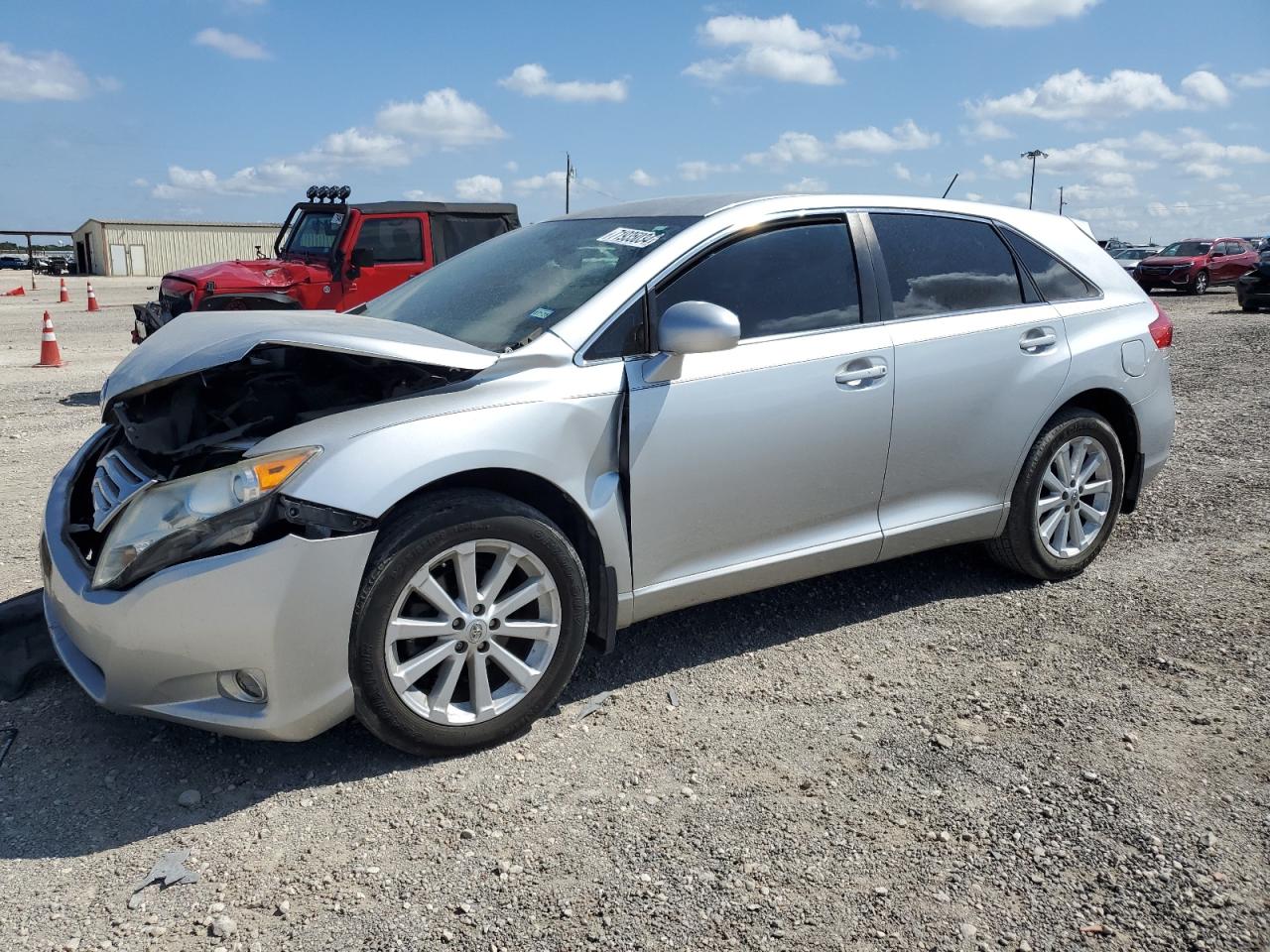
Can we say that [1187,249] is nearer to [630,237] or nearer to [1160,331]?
[1160,331]

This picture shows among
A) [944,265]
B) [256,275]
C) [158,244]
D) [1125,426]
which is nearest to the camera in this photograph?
[944,265]

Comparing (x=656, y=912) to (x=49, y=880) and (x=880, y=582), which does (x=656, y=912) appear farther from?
(x=880, y=582)

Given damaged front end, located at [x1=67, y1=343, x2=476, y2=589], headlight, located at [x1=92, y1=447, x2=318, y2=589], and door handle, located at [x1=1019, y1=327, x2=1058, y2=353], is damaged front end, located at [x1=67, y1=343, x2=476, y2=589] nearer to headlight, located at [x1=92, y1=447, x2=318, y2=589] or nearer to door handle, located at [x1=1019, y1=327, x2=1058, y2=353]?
headlight, located at [x1=92, y1=447, x2=318, y2=589]

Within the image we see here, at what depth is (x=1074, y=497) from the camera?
4.66 meters

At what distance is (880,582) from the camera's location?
188 inches

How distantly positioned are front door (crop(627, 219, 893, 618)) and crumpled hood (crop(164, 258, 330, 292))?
24.3 feet

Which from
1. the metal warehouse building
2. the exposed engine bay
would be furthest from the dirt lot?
the metal warehouse building

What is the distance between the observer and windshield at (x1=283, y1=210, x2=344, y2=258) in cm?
1058

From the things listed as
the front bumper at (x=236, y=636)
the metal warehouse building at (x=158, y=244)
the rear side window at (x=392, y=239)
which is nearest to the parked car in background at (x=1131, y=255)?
the rear side window at (x=392, y=239)

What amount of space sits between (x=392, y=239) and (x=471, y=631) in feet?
26.7

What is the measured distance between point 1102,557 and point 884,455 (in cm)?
182

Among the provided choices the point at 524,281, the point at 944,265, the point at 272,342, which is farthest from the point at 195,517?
the point at 944,265

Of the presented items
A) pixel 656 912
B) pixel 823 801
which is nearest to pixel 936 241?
pixel 823 801

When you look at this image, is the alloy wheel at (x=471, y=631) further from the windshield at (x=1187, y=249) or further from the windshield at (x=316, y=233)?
the windshield at (x=1187, y=249)
